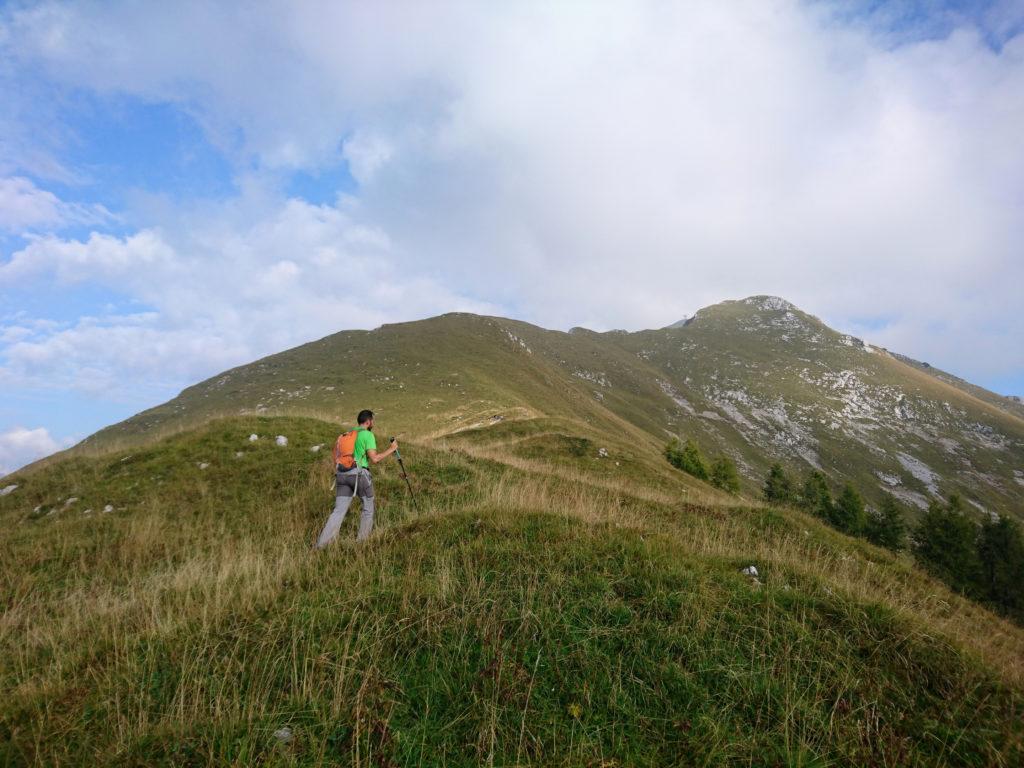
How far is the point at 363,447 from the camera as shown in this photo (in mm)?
9555

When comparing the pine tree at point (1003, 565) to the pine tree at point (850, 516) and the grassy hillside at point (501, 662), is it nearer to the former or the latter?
the pine tree at point (850, 516)

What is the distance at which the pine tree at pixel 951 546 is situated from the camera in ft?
132

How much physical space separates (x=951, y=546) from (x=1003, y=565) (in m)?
4.98

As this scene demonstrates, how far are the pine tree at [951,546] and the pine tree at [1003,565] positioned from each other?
1.00 meters

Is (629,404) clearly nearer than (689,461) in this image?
No

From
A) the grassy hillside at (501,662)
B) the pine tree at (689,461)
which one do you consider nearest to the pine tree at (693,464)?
the pine tree at (689,461)

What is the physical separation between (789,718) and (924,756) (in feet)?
3.27

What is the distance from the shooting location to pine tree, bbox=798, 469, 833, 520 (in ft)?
178

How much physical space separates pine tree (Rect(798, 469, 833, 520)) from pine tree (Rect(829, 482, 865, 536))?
2.52 ft

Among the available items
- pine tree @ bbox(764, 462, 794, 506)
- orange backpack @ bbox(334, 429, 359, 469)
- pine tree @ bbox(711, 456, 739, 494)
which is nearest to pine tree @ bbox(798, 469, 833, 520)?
pine tree @ bbox(764, 462, 794, 506)

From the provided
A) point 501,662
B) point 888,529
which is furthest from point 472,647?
point 888,529

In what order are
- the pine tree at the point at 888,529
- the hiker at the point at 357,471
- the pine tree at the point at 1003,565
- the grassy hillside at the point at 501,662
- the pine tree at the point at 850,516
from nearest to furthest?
the grassy hillside at the point at 501,662 < the hiker at the point at 357,471 < the pine tree at the point at 1003,565 < the pine tree at the point at 888,529 < the pine tree at the point at 850,516

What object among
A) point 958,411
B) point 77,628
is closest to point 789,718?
point 77,628

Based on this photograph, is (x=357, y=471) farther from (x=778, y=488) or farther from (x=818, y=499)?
(x=818, y=499)
